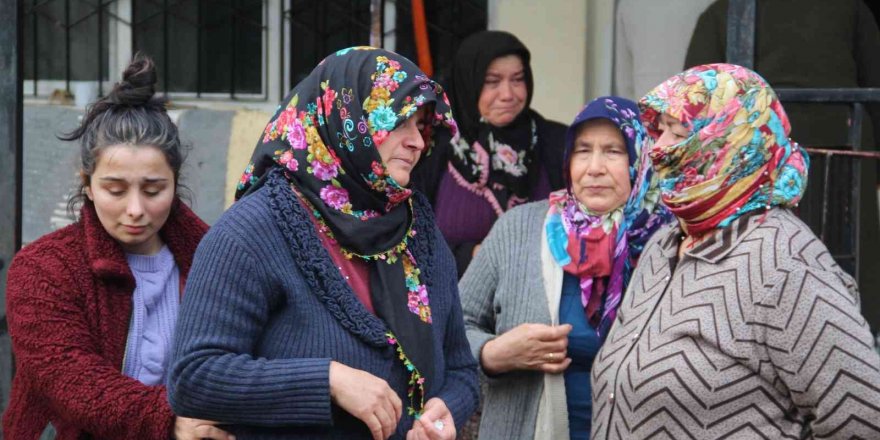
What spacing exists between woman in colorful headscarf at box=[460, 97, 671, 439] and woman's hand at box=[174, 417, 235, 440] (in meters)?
0.91

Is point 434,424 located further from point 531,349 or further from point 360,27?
point 360,27

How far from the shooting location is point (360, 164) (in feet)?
7.61

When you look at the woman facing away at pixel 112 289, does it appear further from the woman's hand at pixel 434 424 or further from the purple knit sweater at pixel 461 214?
the purple knit sweater at pixel 461 214

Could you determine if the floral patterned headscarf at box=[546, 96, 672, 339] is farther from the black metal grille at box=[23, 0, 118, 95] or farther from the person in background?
the black metal grille at box=[23, 0, 118, 95]

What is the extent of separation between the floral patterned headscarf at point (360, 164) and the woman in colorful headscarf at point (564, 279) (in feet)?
2.46

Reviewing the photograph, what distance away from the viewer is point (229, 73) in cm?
555

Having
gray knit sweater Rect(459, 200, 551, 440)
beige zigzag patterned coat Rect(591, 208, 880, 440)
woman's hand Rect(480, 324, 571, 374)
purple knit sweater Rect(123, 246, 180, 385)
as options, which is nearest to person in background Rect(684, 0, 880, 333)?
gray knit sweater Rect(459, 200, 551, 440)

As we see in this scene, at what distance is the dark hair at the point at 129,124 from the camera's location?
8.82 feet

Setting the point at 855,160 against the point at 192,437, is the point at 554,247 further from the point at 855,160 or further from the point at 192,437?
the point at 192,437

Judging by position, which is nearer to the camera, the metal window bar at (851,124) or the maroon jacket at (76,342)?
the maroon jacket at (76,342)

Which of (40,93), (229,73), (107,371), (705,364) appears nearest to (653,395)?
(705,364)

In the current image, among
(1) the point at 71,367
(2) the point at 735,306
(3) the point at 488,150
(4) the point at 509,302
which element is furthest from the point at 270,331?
(3) the point at 488,150

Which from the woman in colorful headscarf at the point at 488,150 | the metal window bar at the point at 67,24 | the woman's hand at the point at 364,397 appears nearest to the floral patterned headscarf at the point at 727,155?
the woman's hand at the point at 364,397

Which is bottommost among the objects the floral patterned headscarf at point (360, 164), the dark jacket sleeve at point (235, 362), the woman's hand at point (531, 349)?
the woman's hand at point (531, 349)
